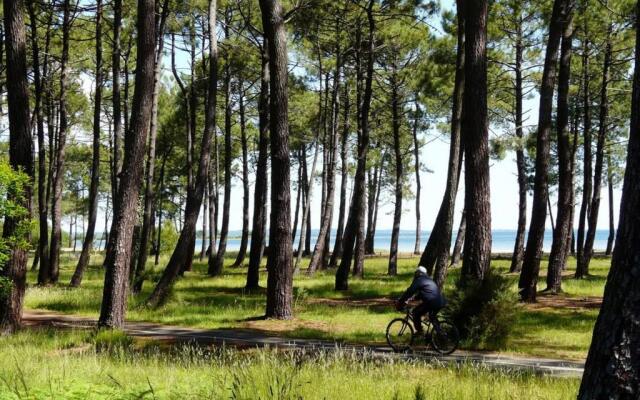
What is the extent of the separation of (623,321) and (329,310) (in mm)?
12874

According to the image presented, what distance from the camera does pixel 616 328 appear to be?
3.17m

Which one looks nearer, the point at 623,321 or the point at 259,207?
the point at 623,321

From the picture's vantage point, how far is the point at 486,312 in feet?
37.3

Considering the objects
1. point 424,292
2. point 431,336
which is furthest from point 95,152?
point 431,336

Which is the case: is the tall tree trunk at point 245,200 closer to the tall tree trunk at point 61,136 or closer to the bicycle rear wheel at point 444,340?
the tall tree trunk at point 61,136

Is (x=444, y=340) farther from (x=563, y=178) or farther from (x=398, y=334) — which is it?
(x=563, y=178)

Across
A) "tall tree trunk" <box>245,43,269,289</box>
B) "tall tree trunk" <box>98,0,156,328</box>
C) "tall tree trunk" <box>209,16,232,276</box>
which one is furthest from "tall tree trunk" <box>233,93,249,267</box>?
"tall tree trunk" <box>98,0,156,328</box>

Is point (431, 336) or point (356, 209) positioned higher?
point (356, 209)

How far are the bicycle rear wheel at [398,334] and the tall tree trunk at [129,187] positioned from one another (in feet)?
17.8

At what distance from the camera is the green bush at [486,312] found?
11359 millimetres

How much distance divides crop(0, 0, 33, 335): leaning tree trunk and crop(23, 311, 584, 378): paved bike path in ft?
5.75

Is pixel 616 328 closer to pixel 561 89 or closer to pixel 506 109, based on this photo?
pixel 561 89

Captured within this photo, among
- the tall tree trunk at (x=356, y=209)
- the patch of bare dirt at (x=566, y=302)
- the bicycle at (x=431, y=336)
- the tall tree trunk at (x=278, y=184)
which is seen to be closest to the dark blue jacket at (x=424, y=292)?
the bicycle at (x=431, y=336)

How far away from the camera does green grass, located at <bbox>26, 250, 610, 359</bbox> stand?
12.1 metres
